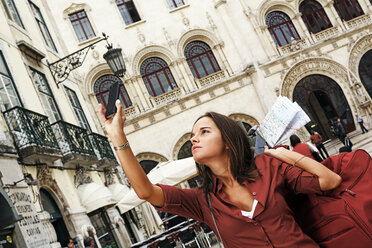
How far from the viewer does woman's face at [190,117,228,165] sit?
2.44 meters

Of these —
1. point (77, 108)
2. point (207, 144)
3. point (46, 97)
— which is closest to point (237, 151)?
point (207, 144)

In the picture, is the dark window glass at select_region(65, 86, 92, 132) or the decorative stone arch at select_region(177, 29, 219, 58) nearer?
the dark window glass at select_region(65, 86, 92, 132)

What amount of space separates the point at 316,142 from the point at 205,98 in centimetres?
933

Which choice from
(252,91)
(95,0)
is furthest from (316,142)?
(95,0)

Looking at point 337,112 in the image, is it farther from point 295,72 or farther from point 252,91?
point 252,91

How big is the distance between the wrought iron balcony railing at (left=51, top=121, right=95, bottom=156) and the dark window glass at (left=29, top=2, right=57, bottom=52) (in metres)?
5.00

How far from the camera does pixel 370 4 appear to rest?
86.3ft

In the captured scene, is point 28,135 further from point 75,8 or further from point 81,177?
point 75,8

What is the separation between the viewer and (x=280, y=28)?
2581 cm

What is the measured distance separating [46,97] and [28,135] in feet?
13.6

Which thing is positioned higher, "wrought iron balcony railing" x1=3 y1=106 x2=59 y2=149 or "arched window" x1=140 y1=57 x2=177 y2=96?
"arched window" x1=140 y1=57 x2=177 y2=96

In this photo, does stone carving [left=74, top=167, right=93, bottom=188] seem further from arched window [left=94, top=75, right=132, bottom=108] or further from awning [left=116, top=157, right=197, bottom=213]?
arched window [left=94, top=75, right=132, bottom=108]

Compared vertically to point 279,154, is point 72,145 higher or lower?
higher

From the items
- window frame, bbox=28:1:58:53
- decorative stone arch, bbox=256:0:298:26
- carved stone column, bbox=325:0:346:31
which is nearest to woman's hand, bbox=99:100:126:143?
window frame, bbox=28:1:58:53
